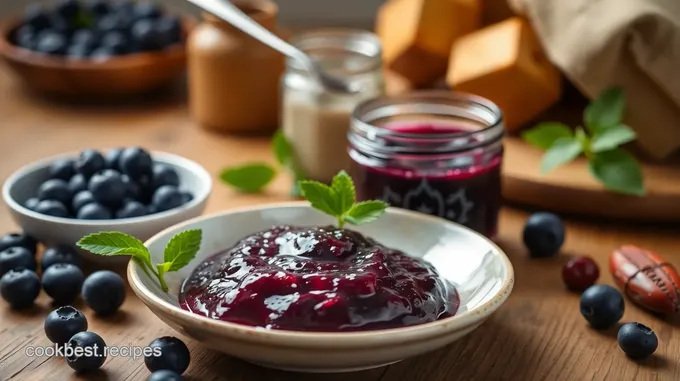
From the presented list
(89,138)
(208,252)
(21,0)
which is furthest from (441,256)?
(21,0)

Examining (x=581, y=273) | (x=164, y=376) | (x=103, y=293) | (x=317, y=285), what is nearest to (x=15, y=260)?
(x=103, y=293)

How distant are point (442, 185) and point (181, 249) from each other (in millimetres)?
397

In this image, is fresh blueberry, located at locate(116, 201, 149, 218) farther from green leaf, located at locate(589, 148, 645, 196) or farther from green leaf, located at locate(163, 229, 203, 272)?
green leaf, located at locate(589, 148, 645, 196)

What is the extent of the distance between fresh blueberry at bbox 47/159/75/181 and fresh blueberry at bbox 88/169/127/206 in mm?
70

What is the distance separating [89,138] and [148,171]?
1.46ft

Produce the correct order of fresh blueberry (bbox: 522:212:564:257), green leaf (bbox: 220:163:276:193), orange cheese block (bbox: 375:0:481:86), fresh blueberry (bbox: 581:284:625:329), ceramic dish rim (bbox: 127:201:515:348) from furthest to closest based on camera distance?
orange cheese block (bbox: 375:0:481:86), green leaf (bbox: 220:163:276:193), fresh blueberry (bbox: 522:212:564:257), fresh blueberry (bbox: 581:284:625:329), ceramic dish rim (bbox: 127:201:515:348)

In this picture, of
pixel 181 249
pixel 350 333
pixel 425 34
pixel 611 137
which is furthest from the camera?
pixel 425 34

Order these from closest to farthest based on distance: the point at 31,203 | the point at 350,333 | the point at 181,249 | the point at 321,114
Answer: the point at 350,333
the point at 181,249
the point at 31,203
the point at 321,114

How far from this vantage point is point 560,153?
161 cm

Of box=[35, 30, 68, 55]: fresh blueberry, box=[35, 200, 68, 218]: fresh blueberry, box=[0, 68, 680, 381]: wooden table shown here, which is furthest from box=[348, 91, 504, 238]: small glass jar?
box=[35, 30, 68, 55]: fresh blueberry

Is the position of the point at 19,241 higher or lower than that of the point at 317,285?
lower

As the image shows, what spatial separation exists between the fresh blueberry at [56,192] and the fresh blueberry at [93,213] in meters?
0.05

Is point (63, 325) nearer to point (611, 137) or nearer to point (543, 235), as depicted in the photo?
point (543, 235)

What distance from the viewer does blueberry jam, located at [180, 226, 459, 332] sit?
1.08 metres
